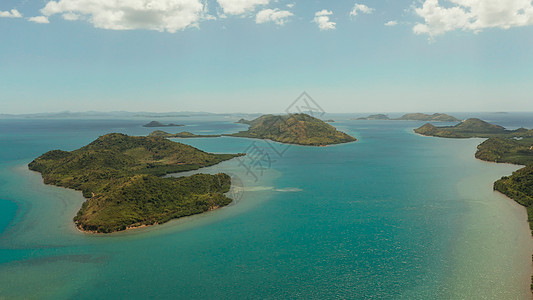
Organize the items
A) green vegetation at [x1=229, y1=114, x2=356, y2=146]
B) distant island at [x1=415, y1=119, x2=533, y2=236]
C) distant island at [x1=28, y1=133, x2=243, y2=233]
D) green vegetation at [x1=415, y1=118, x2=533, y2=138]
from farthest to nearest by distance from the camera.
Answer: green vegetation at [x1=415, y1=118, x2=533, y2=138] → green vegetation at [x1=229, y1=114, x2=356, y2=146] → distant island at [x1=415, y1=119, x2=533, y2=236] → distant island at [x1=28, y1=133, x2=243, y2=233]

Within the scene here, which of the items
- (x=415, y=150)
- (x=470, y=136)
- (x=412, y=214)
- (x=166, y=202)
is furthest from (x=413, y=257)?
(x=470, y=136)

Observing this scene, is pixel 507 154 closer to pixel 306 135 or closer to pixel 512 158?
pixel 512 158

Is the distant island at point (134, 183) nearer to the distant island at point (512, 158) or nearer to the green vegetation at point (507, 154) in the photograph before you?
the distant island at point (512, 158)

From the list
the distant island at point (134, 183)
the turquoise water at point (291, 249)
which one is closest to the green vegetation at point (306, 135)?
the distant island at point (134, 183)

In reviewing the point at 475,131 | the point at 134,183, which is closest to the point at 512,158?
the point at 134,183

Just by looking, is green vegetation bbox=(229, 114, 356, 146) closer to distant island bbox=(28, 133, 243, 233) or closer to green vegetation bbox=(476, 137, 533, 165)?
distant island bbox=(28, 133, 243, 233)

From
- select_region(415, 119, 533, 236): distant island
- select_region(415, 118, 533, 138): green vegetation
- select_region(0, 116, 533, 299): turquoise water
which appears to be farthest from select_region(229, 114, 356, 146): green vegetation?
select_region(0, 116, 533, 299): turquoise water
